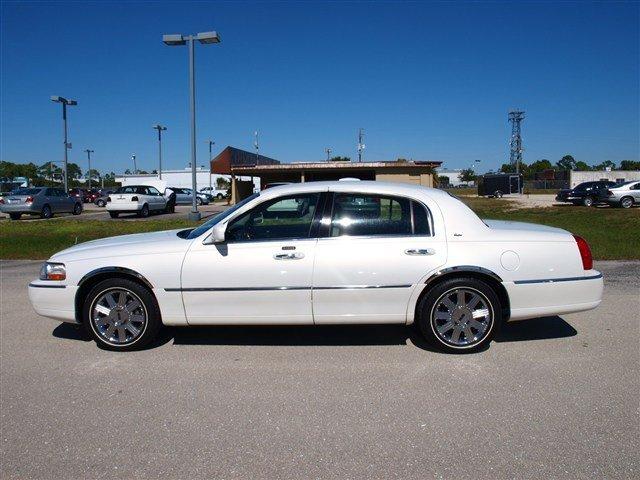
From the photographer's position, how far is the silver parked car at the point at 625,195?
26.9 metres

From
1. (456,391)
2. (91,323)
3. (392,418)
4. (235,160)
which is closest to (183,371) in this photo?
(91,323)

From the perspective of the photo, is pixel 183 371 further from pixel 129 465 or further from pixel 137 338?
pixel 129 465

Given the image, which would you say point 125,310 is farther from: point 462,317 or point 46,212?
point 46,212

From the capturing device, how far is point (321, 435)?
10.4ft

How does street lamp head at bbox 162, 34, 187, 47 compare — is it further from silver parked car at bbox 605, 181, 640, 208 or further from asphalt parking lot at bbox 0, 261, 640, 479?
silver parked car at bbox 605, 181, 640, 208

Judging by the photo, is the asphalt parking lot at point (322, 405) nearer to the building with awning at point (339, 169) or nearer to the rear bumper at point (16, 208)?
the rear bumper at point (16, 208)

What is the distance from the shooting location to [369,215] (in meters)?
4.61

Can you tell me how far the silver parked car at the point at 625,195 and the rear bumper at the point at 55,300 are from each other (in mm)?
28701

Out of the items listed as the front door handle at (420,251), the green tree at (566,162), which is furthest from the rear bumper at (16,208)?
the green tree at (566,162)

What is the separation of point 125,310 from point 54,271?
76 centimetres

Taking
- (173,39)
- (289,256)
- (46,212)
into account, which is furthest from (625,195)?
(46,212)

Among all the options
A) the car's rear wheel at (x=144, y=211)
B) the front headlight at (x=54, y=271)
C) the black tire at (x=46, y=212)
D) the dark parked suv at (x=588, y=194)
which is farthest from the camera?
the dark parked suv at (x=588, y=194)

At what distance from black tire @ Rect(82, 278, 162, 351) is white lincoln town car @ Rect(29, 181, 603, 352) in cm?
1

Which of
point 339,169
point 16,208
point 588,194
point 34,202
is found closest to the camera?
point 16,208
